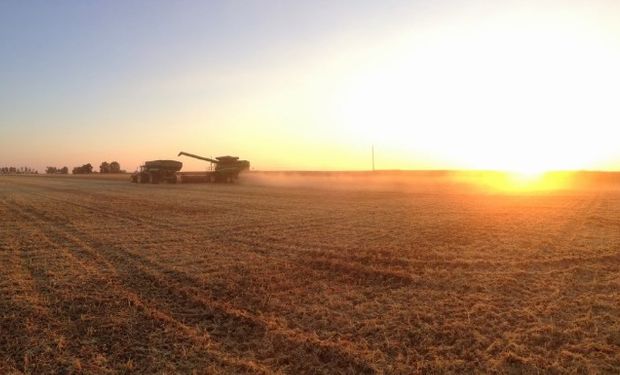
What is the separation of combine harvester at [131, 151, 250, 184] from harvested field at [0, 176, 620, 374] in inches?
1244

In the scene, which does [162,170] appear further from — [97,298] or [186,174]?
[97,298]

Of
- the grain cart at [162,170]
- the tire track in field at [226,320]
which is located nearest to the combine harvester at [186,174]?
the grain cart at [162,170]

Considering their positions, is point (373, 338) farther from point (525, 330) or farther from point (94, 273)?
point (94, 273)

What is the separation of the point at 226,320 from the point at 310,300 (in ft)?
4.52

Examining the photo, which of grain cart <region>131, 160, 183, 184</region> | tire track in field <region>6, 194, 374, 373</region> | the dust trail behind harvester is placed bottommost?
tire track in field <region>6, 194, 374, 373</region>

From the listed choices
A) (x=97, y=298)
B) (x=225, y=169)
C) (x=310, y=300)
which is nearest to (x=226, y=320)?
(x=310, y=300)

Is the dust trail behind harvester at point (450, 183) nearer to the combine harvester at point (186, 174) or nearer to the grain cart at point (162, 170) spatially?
the combine harvester at point (186, 174)

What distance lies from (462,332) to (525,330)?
2.53 ft

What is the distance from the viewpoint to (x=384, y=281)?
7.61 metres

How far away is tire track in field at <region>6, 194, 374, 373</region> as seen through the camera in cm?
480

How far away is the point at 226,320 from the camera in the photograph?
5762 mm

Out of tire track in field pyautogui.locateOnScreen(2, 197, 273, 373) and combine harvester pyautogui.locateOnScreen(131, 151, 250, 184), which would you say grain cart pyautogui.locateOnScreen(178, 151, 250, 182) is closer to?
combine harvester pyautogui.locateOnScreen(131, 151, 250, 184)

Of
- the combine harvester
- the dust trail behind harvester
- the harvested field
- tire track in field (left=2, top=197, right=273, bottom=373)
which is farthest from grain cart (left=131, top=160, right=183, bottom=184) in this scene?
tire track in field (left=2, top=197, right=273, bottom=373)

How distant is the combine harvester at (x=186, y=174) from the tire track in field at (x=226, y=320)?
120ft
